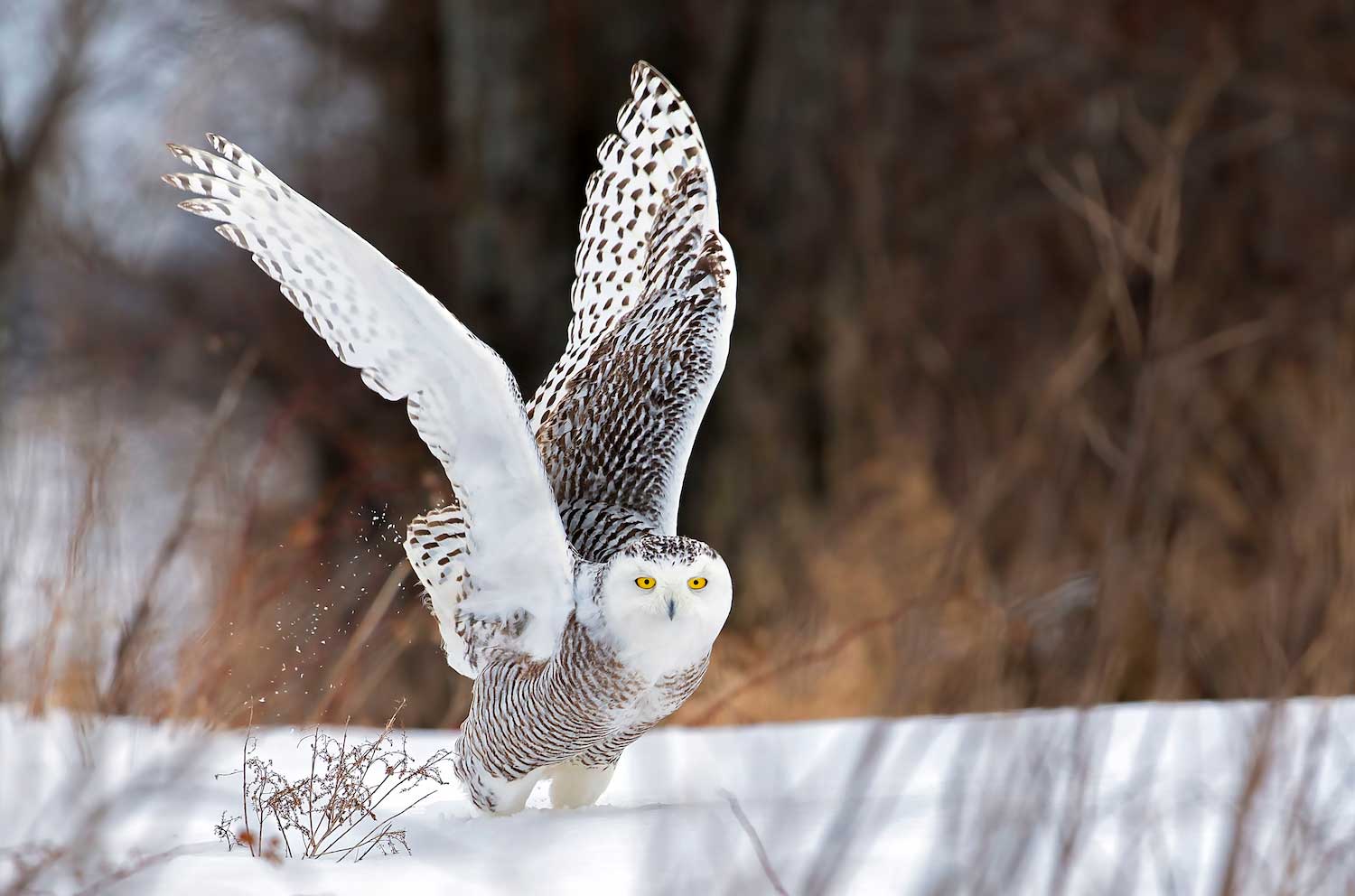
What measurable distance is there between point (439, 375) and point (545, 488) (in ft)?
0.97

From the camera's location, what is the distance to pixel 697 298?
354 centimetres

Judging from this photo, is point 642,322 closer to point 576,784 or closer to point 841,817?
point 576,784

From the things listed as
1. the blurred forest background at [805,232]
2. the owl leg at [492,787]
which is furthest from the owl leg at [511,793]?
the blurred forest background at [805,232]

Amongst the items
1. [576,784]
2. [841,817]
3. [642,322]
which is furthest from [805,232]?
[841,817]

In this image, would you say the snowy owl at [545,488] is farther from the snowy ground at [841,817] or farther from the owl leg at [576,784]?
the snowy ground at [841,817]

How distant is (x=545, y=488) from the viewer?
2.71m

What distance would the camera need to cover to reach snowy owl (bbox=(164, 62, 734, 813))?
2625 millimetres

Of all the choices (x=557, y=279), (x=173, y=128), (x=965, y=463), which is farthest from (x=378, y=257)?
(x=557, y=279)

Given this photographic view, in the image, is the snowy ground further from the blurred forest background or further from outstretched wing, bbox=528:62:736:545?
the blurred forest background

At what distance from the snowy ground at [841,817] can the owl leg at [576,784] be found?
118 millimetres

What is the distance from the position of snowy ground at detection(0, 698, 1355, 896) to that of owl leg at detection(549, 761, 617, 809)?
0.12 metres

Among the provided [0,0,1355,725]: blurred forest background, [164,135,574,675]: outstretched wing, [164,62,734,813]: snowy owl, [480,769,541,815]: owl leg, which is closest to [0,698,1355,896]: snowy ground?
[480,769,541,815]: owl leg

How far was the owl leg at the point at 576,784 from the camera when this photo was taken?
10.3 feet

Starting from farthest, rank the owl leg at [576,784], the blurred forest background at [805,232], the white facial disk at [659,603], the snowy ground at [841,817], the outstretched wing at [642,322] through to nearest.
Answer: the blurred forest background at [805,232] < the outstretched wing at [642,322] < the owl leg at [576,784] < the white facial disk at [659,603] < the snowy ground at [841,817]
